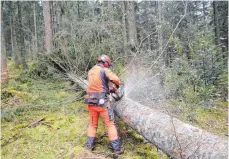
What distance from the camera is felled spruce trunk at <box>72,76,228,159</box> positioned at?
→ 10.3 feet

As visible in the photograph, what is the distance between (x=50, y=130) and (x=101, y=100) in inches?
69.8

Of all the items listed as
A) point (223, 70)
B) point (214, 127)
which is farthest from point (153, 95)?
point (223, 70)

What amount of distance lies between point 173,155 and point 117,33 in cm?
588

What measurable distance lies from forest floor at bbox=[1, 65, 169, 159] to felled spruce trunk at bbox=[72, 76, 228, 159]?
657 millimetres

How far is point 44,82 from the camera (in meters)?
8.65

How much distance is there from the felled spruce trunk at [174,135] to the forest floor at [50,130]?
657 millimetres

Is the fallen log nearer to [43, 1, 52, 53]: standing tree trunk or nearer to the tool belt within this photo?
the tool belt

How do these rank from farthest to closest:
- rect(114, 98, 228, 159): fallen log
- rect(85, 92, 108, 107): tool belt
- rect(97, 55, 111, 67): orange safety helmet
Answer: rect(97, 55, 111, 67): orange safety helmet
rect(85, 92, 108, 107): tool belt
rect(114, 98, 228, 159): fallen log

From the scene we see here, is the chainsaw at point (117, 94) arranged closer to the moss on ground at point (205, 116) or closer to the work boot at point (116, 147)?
the work boot at point (116, 147)

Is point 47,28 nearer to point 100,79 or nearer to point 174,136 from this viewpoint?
point 100,79

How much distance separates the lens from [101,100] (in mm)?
4750

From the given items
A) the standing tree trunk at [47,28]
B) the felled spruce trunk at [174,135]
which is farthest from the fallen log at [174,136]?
the standing tree trunk at [47,28]

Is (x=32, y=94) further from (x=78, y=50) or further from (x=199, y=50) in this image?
(x=199, y=50)

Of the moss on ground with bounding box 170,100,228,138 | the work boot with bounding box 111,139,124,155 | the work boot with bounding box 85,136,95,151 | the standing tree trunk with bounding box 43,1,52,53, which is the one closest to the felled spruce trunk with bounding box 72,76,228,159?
the work boot with bounding box 111,139,124,155
